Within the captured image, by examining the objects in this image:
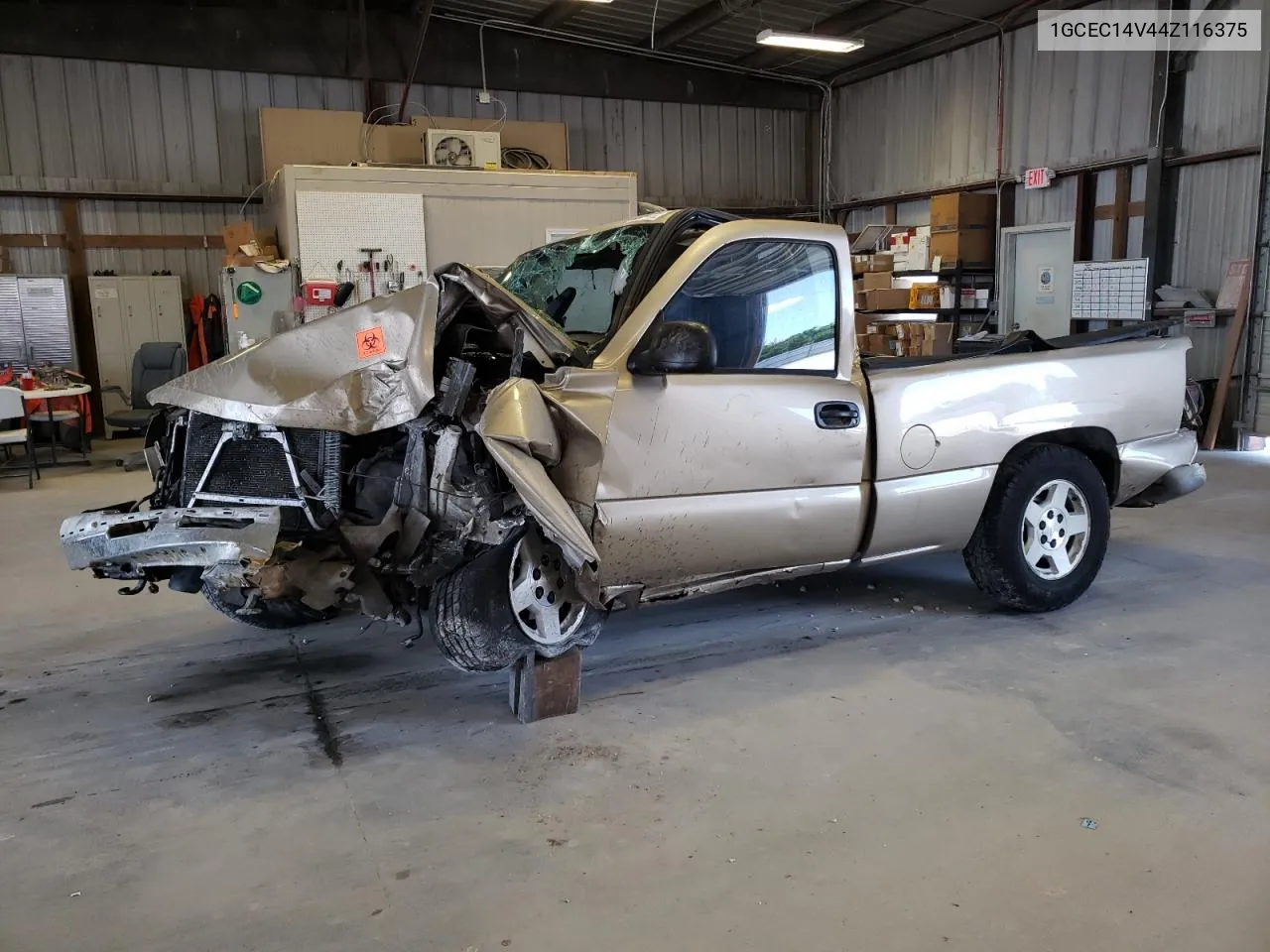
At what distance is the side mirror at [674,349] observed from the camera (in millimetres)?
3252

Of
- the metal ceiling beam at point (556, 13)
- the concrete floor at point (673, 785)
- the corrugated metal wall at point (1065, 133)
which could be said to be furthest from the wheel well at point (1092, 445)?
the metal ceiling beam at point (556, 13)

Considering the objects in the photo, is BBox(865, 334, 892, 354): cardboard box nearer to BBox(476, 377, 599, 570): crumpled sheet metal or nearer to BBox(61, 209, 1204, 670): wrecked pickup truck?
BBox(61, 209, 1204, 670): wrecked pickup truck

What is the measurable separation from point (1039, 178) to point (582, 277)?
31.2ft

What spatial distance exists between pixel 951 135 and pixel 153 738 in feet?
41.6

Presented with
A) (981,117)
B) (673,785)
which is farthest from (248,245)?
(673,785)

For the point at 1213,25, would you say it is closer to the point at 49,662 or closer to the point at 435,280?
the point at 435,280

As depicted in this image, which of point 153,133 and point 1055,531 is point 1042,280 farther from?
point 153,133

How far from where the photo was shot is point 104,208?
12.8 metres

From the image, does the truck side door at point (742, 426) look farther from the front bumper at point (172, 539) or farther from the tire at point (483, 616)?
the front bumper at point (172, 539)

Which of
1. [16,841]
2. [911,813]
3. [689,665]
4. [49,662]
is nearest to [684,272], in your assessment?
[689,665]

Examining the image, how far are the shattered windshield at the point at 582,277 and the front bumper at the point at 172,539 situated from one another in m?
1.45

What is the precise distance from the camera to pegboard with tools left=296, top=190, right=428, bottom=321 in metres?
10.1

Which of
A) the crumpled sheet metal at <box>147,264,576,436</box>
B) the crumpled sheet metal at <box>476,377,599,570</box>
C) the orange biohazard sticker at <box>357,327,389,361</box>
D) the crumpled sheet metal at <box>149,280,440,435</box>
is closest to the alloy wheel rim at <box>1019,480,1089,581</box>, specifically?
the crumpled sheet metal at <box>476,377,599,570</box>

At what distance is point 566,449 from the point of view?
330 centimetres
